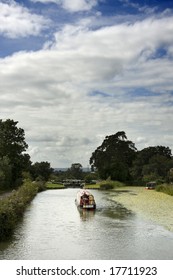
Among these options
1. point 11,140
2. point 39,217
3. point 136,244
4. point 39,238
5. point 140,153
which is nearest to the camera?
point 136,244

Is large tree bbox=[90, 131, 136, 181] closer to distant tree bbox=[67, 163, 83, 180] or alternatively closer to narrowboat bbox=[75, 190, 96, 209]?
distant tree bbox=[67, 163, 83, 180]

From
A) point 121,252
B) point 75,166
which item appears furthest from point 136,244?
point 75,166

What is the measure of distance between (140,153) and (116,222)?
94355mm

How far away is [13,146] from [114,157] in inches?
1603

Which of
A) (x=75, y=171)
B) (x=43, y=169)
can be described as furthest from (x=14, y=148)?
(x=75, y=171)

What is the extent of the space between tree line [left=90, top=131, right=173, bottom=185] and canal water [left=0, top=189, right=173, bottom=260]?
60290 mm

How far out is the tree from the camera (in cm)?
7025

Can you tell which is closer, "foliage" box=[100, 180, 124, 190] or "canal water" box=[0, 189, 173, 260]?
"canal water" box=[0, 189, 173, 260]

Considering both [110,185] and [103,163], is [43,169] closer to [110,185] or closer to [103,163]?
[103,163]

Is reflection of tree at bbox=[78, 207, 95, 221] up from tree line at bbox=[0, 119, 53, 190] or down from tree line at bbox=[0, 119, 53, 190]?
down

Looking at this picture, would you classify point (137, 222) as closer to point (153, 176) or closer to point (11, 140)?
point (11, 140)

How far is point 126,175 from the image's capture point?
9956 cm

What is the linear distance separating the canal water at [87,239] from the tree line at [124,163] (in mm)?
60290

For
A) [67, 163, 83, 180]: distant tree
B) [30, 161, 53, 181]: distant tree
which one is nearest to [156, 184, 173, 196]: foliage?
[30, 161, 53, 181]: distant tree
